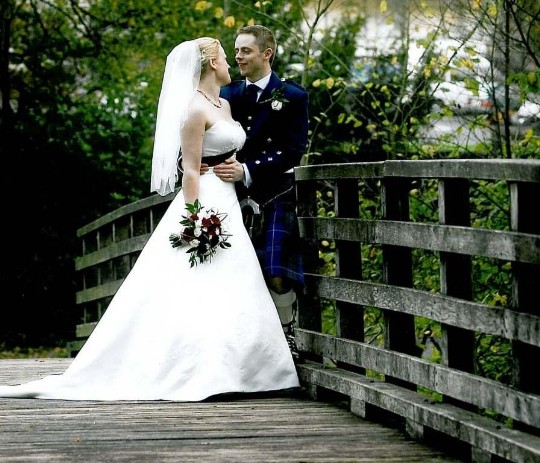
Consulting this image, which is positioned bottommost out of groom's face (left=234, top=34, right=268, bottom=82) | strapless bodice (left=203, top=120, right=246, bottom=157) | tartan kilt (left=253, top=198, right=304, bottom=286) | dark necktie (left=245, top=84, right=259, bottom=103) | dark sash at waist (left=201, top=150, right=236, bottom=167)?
tartan kilt (left=253, top=198, right=304, bottom=286)

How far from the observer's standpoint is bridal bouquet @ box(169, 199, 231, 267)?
7.09 meters

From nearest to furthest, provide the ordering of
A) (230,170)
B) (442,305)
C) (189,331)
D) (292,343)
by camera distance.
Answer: (442,305), (189,331), (230,170), (292,343)

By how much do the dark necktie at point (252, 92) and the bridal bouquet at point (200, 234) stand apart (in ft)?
2.20

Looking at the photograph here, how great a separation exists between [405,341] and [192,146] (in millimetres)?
1835

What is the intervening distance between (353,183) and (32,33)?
1154 centimetres

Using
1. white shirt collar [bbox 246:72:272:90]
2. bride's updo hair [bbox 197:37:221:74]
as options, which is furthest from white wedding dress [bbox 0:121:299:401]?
bride's updo hair [bbox 197:37:221:74]

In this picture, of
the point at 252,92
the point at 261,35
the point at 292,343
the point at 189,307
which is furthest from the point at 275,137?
the point at 292,343

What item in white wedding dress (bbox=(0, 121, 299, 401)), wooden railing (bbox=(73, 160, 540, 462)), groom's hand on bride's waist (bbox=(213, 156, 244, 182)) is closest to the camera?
wooden railing (bbox=(73, 160, 540, 462))

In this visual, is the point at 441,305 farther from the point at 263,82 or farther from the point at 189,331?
the point at 263,82

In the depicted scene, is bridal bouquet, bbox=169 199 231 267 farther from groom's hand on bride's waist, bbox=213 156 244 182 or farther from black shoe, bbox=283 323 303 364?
black shoe, bbox=283 323 303 364

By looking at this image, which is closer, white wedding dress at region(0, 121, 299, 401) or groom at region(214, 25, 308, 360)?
white wedding dress at region(0, 121, 299, 401)

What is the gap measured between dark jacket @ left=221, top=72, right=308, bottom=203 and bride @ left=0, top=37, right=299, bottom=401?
0.37 ft

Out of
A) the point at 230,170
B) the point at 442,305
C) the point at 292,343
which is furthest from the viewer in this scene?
the point at 292,343

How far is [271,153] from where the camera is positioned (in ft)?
24.0
